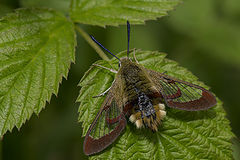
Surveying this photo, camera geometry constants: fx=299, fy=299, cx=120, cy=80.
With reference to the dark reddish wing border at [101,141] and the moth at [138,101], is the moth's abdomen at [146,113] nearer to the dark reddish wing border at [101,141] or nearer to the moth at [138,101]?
the moth at [138,101]

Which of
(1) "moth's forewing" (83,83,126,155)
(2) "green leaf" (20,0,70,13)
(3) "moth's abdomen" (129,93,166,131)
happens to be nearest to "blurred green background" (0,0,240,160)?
(2) "green leaf" (20,0,70,13)

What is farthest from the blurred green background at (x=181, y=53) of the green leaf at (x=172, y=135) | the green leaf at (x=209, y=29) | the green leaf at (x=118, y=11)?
the green leaf at (x=172, y=135)

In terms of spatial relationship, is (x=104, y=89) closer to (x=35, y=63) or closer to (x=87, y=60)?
(x=35, y=63)

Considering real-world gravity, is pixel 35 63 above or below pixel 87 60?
above

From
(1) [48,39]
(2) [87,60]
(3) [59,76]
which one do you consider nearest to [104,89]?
(3) [59,76]

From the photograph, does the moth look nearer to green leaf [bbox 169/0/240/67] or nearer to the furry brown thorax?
the furry brown thorax

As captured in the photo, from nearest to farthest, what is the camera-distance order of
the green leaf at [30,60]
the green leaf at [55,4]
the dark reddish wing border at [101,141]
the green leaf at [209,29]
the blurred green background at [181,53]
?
the dark reddish wing border at [101,141]
the green leaf at [30,60]
the green leaf at [55,4]
the blurred green background at [181,53]
the green leaf at [209,29]
